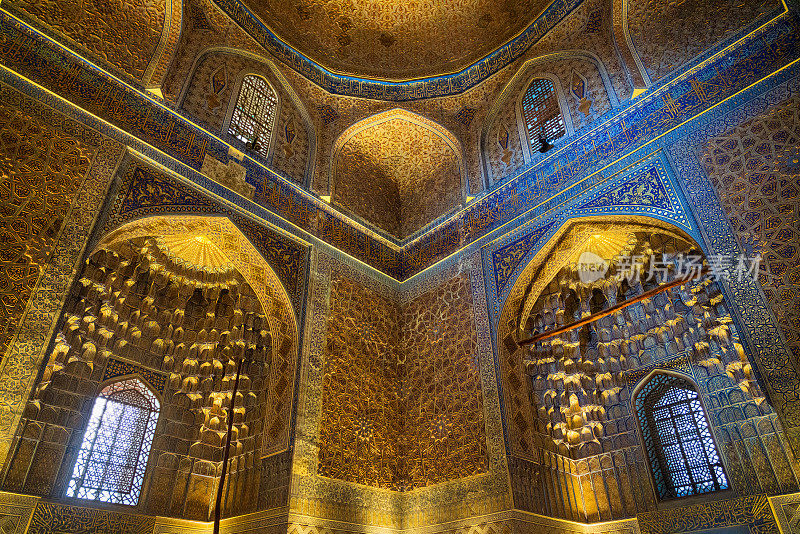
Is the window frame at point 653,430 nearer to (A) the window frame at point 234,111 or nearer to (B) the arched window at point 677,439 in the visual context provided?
(B) the arched window at point 677,439

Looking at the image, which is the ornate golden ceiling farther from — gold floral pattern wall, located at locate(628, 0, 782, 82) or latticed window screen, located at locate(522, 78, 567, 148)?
gold floral pattern wall, located at locate(628, 0, 782, 82)

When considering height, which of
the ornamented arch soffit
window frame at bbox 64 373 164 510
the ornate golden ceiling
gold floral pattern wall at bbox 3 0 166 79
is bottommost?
window frame at bbox 64 373 164 510

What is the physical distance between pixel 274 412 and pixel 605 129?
5.57 metres

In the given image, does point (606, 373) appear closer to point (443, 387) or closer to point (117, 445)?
point (443, 387)

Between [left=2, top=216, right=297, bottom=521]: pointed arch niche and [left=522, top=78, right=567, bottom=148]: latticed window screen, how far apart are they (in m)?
4.57

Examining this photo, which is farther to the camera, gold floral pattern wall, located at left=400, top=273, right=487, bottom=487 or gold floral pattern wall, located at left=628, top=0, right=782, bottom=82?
gold floral pattern wall, located at left=400, top=273, right=487, bottom=487

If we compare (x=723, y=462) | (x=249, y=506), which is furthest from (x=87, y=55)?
(x=723, y=462)

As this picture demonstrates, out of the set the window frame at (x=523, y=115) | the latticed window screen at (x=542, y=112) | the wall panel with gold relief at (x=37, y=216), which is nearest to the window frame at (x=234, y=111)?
the wall panel with gold relief at (x=37, y=216)

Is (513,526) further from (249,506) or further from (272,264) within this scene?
(272,264)

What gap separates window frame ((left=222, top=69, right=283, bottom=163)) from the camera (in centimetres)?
730

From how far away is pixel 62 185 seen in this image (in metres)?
5.11

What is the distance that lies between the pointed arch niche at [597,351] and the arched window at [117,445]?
4.58 meters

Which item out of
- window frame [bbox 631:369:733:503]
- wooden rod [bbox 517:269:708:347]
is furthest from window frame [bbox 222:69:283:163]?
window frame [bbox 631:369:733:503]

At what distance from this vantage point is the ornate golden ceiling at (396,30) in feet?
28.7
